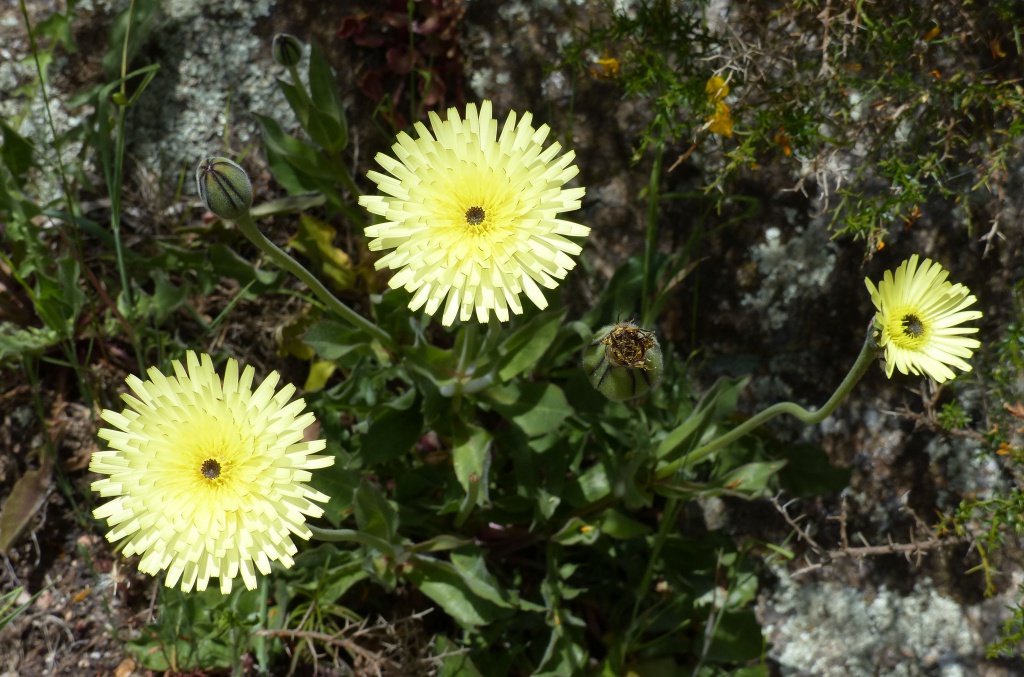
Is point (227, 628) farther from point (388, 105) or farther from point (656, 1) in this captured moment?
point (656, 1)

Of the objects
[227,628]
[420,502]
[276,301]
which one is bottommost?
[227,628]

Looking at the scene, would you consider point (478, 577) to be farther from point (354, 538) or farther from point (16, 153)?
point (16, 153)

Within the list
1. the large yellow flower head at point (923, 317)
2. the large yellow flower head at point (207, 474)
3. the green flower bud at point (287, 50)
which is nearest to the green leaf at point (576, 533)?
the large yellow flower head at point (207, 474)

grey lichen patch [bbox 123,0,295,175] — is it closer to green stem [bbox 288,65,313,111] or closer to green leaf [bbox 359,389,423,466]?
green stem [bbox 288,65,313,111]

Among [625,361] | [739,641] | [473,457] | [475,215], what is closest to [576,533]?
[473,457]

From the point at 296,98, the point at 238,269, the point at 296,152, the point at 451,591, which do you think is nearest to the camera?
the point at 451,591

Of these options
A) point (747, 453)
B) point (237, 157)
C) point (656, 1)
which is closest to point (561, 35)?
point (656, 1)

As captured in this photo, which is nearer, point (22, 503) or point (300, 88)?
point (300, 88)
